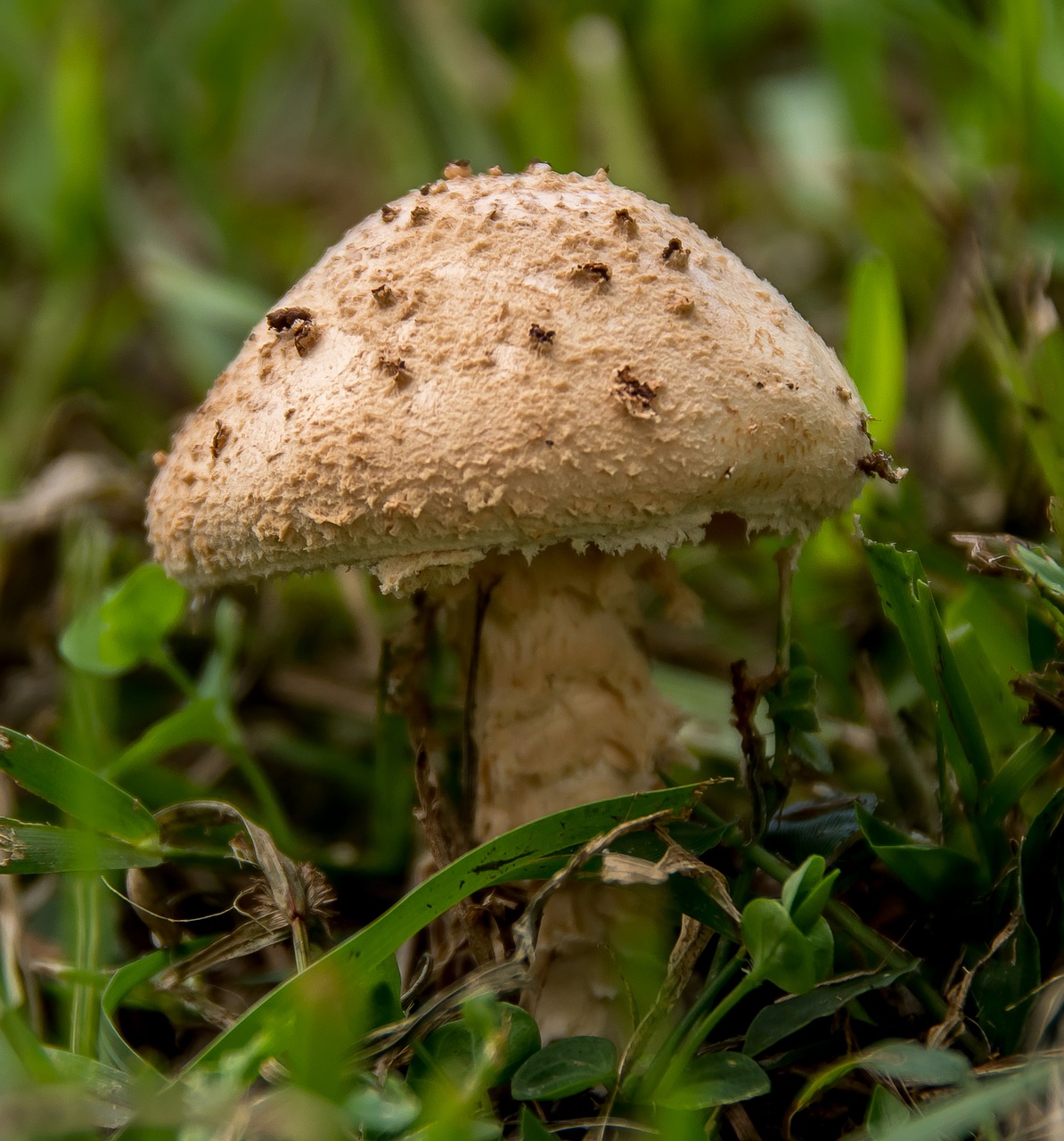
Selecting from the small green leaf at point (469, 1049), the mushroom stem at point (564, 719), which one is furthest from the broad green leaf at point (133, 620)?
the small green leaf at point (469, 1049)

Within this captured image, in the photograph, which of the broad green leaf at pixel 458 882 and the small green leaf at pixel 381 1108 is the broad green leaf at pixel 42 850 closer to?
the broad green leaf at pixel 458 882

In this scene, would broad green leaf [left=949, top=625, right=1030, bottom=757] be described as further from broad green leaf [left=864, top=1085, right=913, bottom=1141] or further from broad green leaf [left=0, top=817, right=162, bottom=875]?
broad green leaf [left=0, top=817, right=162, bottom=875]

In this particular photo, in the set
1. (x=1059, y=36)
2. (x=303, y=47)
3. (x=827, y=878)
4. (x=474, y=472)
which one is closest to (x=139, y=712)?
(x=474, y=472)

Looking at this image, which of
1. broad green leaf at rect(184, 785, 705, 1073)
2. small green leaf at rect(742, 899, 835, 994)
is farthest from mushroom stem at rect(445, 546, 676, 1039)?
small green leaf at rect(742, 899, 835, 994)

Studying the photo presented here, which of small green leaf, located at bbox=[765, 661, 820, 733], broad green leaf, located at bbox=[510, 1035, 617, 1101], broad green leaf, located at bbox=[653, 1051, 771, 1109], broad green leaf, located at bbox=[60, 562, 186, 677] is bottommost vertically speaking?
broad green leaf, located at bbox=[653, 1051, 771, 1109]

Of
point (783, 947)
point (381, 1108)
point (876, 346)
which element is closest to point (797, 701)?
point (783, 947)
